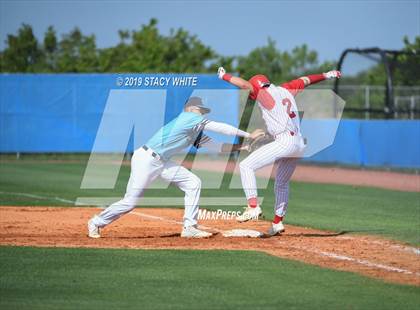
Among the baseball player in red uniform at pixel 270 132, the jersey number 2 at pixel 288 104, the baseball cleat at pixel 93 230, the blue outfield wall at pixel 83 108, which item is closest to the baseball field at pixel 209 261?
the baseball cleat at pixel 93 230

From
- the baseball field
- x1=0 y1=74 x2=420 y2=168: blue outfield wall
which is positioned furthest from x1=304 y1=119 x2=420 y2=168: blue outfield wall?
the baseball field

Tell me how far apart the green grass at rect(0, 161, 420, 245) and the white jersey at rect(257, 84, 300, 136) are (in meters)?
2.74

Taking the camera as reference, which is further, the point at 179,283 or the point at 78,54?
the point at 78,54

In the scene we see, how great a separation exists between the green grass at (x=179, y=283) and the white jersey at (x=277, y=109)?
2376 millimetres

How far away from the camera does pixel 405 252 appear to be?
12.8 meters

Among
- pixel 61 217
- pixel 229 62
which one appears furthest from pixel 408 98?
pixel 61 217

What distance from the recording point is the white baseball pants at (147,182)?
13102mm

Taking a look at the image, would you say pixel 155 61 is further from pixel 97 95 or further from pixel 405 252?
pixel 405 252

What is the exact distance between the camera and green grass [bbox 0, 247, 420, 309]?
8.94 m

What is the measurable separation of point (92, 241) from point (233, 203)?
7485 millimetres

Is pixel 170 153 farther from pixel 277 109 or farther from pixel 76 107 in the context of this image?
pixel 76 107

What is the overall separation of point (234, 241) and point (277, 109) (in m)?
2.15

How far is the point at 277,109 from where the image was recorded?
13.5m

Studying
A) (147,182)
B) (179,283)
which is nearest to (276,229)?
(147,182)
